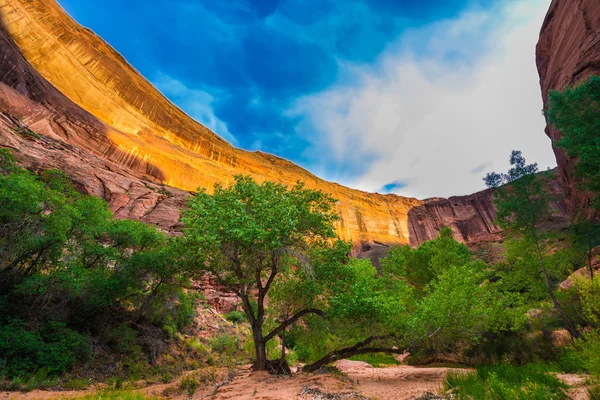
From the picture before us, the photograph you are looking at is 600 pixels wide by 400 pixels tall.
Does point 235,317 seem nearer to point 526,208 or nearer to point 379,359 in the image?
point 379,359

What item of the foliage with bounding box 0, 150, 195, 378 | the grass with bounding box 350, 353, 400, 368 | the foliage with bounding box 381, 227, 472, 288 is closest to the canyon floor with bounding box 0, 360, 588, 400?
the foliage with bounding box 0, 150, 195, 378

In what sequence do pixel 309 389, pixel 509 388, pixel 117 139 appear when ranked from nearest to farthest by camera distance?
pixel 509 388 → pixel 309 389 → pixel 117 139

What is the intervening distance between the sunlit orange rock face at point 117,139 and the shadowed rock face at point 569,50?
30.0 metres

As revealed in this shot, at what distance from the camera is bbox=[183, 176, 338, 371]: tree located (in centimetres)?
985

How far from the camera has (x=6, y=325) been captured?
9.59 metres

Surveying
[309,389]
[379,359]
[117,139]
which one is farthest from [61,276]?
[117,139]

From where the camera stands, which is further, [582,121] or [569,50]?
[569,50]

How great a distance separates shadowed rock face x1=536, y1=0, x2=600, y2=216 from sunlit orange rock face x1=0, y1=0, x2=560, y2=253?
30046mm

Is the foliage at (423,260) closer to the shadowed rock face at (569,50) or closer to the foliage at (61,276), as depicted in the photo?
the shadowed rock face at (569,50)

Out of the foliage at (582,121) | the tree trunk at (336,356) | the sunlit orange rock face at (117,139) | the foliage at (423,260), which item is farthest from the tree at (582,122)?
the sunlit orange rock face at (117,139)

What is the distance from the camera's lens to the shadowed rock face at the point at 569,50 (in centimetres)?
2439

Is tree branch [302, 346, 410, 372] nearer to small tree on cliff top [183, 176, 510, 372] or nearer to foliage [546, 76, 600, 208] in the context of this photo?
small tree on cliff top [183, 176, 510, 372]

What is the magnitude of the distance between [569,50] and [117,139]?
193ft

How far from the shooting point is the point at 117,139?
4166 centimetres
